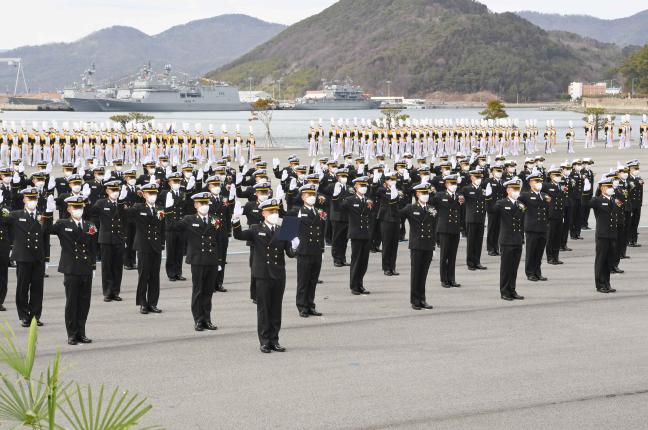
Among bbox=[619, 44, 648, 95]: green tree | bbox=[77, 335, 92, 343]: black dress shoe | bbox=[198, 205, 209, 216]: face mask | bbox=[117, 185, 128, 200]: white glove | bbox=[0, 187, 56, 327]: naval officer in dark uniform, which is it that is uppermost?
bbox=[619, 44, 648, 95]: green tree

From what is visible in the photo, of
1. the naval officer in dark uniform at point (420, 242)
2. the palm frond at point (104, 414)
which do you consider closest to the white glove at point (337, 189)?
the naval officer in dark uniform at point (420, 242)

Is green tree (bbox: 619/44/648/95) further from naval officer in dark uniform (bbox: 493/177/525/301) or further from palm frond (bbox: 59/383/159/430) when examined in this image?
palm frond (bbox: 59/383/159/430)

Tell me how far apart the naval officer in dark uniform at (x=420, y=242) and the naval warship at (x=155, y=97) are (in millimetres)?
109378

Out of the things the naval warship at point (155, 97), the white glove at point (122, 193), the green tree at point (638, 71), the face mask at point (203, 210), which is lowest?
the white glove at point (122, 193)

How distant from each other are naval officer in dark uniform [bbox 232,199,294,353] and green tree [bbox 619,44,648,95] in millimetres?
139483

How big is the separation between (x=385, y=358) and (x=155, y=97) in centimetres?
11996

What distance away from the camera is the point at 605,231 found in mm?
13156

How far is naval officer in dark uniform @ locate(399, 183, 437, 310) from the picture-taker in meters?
12.0

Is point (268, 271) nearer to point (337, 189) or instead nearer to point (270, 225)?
point (270, 225)

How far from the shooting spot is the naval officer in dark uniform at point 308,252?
11656mm

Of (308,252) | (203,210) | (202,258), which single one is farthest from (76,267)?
(308,252)

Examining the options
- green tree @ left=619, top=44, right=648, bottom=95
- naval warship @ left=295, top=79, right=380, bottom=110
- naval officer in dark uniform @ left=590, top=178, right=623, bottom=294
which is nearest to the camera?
naval officer in dark uniform @ left=590, top=178, right=623, bottom=294

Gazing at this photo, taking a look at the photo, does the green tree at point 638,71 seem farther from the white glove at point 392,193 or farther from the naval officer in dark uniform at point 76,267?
the naval officer in dark uniform at point 76,267

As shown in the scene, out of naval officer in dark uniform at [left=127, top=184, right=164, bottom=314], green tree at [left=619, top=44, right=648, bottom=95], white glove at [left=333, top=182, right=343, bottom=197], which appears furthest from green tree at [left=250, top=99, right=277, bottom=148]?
green tree at [left=619, top=44, right=648, bottom=95]
